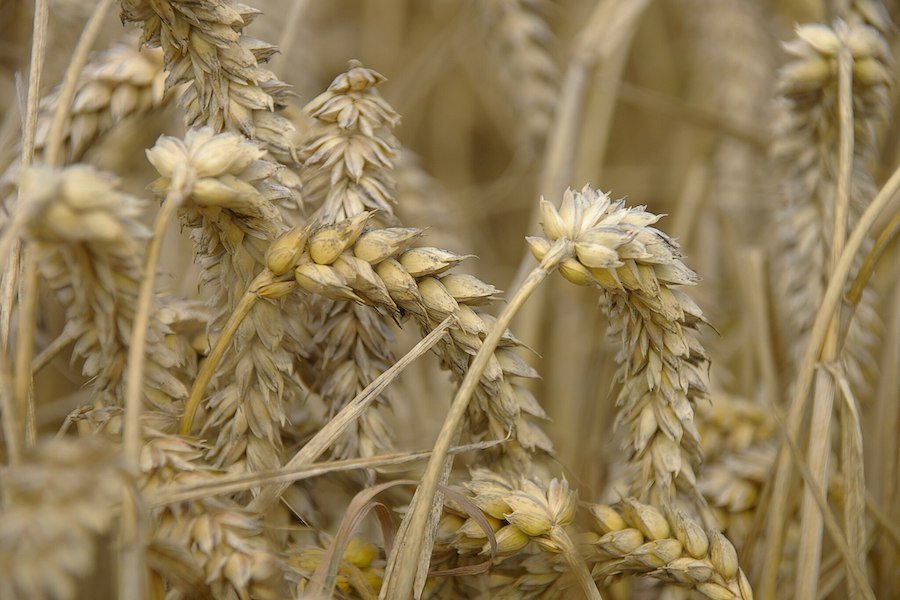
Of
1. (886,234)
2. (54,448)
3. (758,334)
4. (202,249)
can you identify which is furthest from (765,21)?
(54,448)

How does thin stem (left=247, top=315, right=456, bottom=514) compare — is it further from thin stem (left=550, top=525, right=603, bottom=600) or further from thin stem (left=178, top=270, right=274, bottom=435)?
thin stem (left=550, top=525, right=603, bottom=600)

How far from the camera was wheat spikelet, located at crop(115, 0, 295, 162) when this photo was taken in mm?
729

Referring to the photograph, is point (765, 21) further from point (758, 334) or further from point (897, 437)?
point (897, 437)

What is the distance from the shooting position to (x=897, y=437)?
1067mm

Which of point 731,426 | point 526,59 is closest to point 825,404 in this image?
point 731,426

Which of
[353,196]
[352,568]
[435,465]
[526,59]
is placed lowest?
[352,568]

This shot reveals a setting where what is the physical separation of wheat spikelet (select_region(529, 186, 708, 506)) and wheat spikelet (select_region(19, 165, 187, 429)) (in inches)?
13.8

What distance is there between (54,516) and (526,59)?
4.37ft

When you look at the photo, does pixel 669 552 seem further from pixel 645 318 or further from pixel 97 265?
pixel 97 265

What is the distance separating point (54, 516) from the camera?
0.49 meters

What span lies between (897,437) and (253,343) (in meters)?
0.85

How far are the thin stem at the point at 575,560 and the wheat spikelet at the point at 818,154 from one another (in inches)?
21.8

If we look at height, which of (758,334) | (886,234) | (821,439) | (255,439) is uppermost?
(886,234)

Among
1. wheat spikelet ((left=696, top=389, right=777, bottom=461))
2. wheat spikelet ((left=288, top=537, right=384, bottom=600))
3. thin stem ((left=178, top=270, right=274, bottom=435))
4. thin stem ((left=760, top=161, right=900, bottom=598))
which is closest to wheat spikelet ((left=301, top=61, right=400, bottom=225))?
thin stem ((left=178, top=270, right=274, bottom=435))
